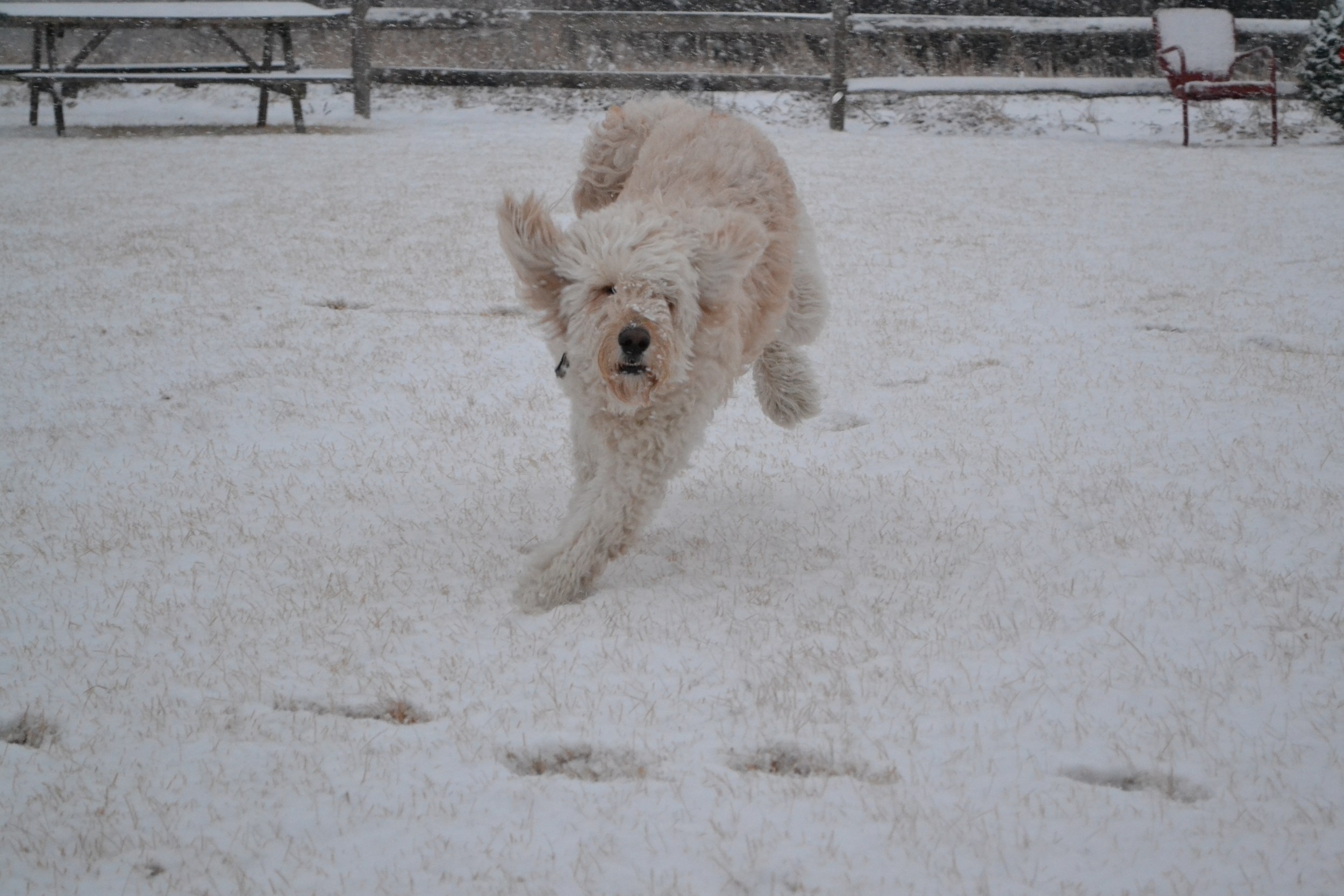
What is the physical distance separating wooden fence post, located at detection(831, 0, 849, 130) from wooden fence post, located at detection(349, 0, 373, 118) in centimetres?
669

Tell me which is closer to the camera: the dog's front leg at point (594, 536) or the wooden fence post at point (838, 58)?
the dog's front leg at point (594, 536)

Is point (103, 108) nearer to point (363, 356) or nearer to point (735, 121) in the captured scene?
point (363, 356)

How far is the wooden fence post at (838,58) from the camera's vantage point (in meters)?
14.7

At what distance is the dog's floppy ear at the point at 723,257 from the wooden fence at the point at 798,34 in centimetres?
1192

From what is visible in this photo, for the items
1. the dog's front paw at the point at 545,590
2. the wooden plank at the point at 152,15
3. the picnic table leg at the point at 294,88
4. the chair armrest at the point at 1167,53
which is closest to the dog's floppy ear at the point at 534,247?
the dog's front paw at the point at 545,590

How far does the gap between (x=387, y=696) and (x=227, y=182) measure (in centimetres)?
960

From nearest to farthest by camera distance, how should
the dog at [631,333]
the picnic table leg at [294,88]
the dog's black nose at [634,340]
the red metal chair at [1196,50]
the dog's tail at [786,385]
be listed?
1. the dog's black nose at [634,340]
2. the dog at [631,333]
3. the dog's tail at [786,385]
4. the red metal chair at [1196,50]
5. the picnic table leg at [294,88]

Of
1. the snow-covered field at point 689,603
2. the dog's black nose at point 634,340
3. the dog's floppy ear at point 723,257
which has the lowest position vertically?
the snow-covered field at point 689,603

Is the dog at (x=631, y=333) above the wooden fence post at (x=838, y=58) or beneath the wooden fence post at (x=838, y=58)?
beneath

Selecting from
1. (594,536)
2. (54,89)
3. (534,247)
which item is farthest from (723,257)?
(54,89)

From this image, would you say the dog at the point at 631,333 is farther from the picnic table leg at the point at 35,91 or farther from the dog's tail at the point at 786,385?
Answer: the picnic table leg at the point at 35,91

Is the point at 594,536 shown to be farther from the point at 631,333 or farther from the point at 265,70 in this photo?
the point at 265,70

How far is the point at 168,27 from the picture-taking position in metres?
13.4

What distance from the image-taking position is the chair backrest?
1369cm
